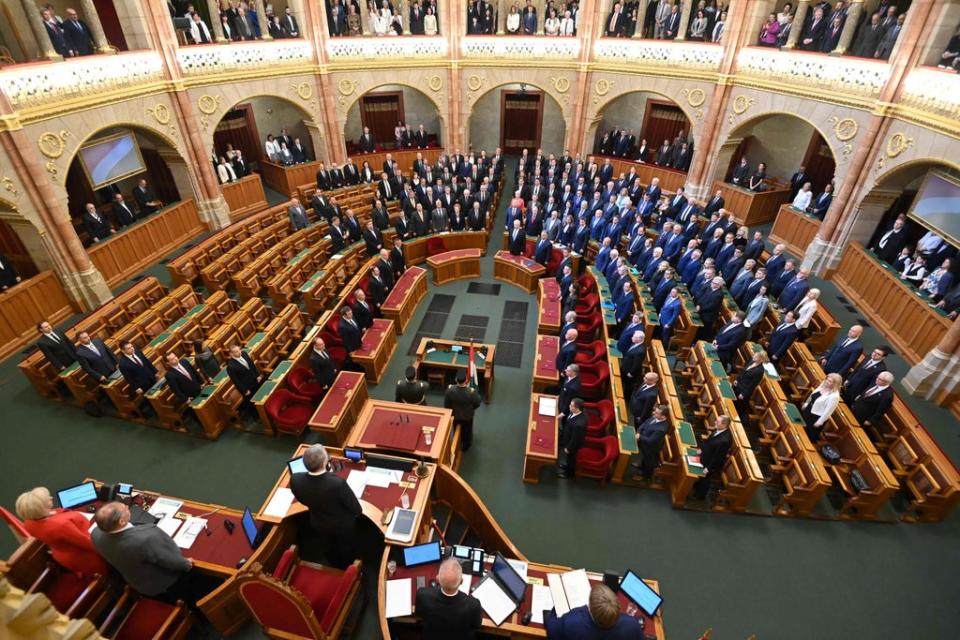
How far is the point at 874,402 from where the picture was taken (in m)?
7.25

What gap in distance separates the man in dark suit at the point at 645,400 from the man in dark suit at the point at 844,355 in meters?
3.41

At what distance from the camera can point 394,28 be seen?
17188mm

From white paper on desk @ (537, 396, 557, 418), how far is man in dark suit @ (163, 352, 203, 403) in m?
5.50

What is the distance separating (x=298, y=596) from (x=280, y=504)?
1.72 meters

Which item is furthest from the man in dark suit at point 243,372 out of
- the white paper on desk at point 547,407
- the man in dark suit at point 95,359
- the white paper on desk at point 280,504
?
the white paper on desk at point 547,407

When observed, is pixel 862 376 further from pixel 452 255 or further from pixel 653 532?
pixel 452 255

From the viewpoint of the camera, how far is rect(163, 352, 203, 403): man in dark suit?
747 cm

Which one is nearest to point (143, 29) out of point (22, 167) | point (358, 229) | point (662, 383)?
point (22, 167)

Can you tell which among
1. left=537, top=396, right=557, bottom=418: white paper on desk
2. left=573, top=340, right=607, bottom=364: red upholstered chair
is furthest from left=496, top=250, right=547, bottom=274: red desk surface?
left=537, top=396, right=557, bottom=418: white paper on desk

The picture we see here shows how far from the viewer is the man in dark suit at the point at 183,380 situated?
7.47 m

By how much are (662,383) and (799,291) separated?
4.03 meters

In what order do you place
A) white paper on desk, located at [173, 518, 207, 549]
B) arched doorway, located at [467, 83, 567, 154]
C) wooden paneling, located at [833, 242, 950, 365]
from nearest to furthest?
white paper on desk, located at [173, 518, 207, 549]
wooden paneling, located at [833, 242, 950, 365]
arched doorway, located at [467, 83, 567, 154]

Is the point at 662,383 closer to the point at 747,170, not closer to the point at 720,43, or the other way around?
the point at 747,170

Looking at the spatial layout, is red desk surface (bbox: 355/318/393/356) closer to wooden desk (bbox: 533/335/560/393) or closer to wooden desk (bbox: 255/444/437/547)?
wooden desk (bbox: 533/335/560/393)
